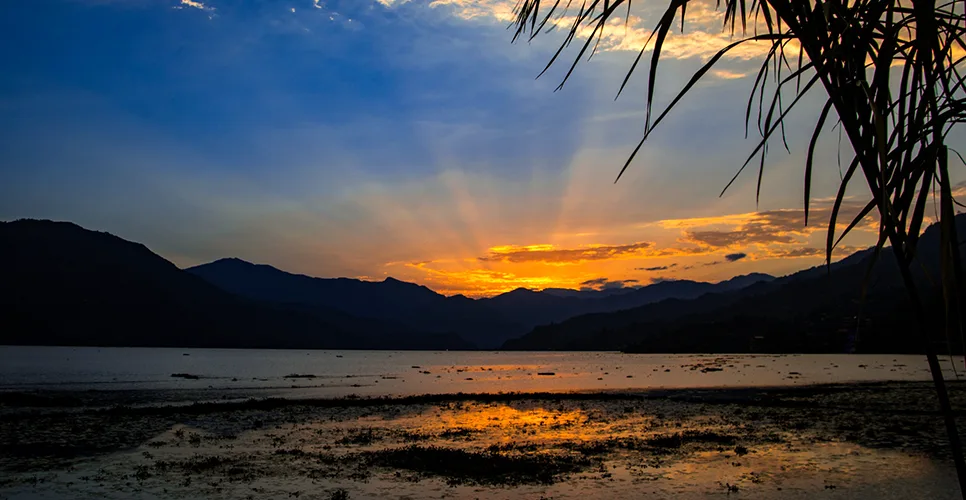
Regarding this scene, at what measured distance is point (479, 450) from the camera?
2580 cm

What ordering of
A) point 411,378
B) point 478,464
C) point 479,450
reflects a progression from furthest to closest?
point 411,378, point 479,450, point 478,464

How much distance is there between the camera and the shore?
765 inches

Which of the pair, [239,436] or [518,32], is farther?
[239,436]

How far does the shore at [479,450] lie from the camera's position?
19.4 metres

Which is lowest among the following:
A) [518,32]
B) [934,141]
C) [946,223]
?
[946,223]

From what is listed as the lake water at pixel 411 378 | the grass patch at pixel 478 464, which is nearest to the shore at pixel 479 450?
the grass patch at pixel 478 464

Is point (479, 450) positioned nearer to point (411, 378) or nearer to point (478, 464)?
point (478, 464)

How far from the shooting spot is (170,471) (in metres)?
22.1

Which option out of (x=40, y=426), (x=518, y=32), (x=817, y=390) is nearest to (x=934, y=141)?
(x=518, y=32)

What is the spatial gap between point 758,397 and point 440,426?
97.0 feet

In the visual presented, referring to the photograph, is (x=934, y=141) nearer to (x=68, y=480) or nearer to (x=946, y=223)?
(x=946, y=223)

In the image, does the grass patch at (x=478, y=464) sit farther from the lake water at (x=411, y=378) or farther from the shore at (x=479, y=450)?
the lake water at (x=411, y=378)

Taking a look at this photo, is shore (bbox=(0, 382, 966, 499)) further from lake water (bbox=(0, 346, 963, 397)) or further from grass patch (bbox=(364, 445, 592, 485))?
lake water (bbox=(0, 346, 963, 397))

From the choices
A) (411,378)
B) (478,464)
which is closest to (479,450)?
(478,464)
